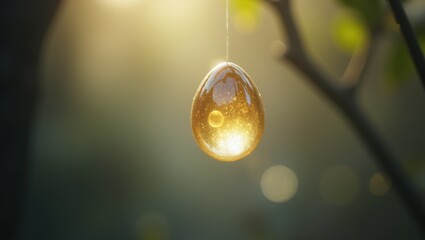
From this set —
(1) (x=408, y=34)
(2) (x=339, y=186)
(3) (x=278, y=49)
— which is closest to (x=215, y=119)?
(1) (x=408, y=34)

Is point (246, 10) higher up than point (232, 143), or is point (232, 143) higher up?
point (246, 10)

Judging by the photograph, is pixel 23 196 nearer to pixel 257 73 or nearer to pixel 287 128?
pixel 257 73

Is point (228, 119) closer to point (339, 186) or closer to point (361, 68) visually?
point (361, 68)

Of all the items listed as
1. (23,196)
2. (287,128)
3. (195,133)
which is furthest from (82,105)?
(195,133)

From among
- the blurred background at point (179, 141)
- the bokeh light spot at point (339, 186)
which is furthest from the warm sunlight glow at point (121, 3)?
the bokeh light spot at point (339, 186)

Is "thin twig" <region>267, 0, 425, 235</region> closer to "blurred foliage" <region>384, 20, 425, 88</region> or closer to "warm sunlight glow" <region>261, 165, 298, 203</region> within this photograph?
"blurred foliage" <region>384, 20, 425, 88</region>

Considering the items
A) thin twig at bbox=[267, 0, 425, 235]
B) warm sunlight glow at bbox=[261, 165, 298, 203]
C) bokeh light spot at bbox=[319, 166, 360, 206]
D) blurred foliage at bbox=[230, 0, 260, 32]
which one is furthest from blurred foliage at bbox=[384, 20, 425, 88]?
bokeh light spot at bbox=[319, 166, 360, 206]

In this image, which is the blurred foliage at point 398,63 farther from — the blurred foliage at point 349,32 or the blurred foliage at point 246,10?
the blurred foliage at point 246,10
